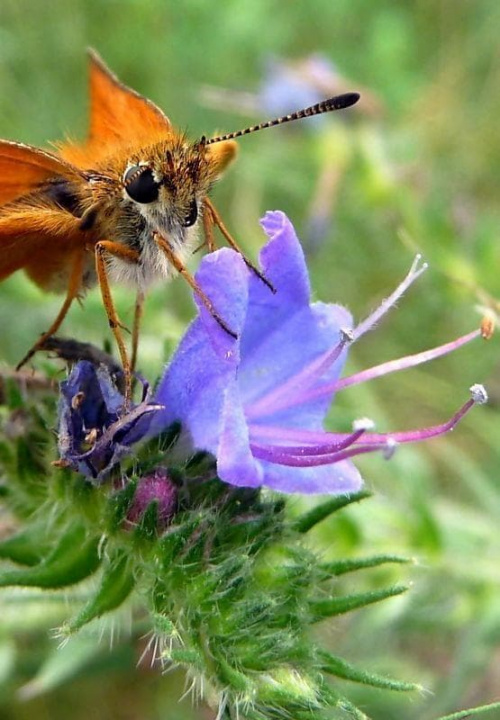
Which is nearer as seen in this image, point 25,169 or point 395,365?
point 395,365

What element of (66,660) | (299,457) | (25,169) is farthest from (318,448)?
(66,660)

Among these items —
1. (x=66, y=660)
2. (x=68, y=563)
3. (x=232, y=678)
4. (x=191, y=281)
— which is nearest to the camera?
(x=232, y=678)

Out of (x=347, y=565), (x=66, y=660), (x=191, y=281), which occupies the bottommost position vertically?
(x=66, y=660)

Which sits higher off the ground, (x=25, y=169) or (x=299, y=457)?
(x=25, y=169)

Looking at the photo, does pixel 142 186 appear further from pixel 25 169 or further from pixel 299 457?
pixel 299 457

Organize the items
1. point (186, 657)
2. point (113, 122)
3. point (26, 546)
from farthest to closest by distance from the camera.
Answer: point (113, 122) → point (26, 546) → point (186, 657)

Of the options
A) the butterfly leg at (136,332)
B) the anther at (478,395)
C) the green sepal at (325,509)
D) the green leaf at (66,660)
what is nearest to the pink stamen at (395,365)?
the anther at (478,395)

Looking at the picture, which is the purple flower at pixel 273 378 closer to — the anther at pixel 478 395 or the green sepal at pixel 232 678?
the anther at pixel 478 395
